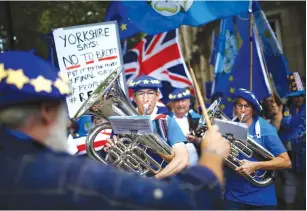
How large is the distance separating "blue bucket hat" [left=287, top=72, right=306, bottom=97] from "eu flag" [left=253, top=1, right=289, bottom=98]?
8cm

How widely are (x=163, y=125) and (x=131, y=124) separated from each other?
400mm

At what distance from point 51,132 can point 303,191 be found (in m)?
5.33

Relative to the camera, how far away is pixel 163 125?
4.06 meters

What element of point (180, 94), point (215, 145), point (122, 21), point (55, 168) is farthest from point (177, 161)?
point (122, 21)

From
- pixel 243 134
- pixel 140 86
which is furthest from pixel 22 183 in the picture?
pixel 140 86

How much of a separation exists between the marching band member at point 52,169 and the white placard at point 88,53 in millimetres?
3663

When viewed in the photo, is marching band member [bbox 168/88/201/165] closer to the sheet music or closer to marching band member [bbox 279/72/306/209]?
marching band member [bbox 279/72/306/209]

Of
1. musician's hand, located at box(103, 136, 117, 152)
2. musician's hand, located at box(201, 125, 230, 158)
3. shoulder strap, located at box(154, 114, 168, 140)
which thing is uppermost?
musician's hand, located at box(201, 125, 230, 158)

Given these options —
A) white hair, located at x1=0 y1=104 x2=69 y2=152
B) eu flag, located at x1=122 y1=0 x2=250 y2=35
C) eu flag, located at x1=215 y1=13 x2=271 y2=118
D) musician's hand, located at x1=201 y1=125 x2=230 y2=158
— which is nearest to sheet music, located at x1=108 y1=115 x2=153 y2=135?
musician's hand, located at x1=201 y1=125 x2=230 y2=158

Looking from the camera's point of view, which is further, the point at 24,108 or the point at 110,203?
the point at 24,108

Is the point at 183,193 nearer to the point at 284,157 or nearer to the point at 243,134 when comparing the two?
the point at 243,134

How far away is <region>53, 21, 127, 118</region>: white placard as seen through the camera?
559 cm

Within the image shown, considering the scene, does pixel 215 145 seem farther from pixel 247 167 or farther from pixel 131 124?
pixel 247 167

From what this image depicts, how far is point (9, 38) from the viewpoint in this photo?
25.7 feet
